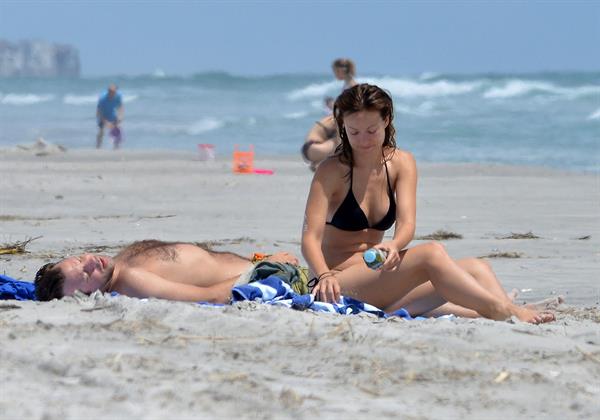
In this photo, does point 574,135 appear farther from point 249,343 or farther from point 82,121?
point 249,343

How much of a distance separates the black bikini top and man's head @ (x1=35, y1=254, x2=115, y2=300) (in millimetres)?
1162

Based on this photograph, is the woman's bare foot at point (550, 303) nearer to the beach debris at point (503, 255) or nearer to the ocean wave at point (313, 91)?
the beach debris at point (503, 255)

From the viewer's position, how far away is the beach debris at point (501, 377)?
426 centimetres

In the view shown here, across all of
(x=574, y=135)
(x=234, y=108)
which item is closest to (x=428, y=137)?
(x=574, y=135)

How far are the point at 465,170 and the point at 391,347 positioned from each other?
12.8 m

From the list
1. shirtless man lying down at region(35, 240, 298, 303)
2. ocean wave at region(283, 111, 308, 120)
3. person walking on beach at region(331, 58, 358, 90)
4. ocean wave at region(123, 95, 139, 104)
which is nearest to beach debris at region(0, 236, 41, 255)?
shirtless man lying down at region(35, 240, 298, 303)

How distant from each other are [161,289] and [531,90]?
115 feet

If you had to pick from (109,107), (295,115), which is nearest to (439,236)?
(109,107)

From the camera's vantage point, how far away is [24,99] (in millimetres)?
44188

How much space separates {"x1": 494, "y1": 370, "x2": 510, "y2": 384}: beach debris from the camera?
14.0 feet

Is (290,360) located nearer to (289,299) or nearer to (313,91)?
(289,299)

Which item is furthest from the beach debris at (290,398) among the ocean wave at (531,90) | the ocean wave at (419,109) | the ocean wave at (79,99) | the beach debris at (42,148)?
the ocean wave at (79,99)

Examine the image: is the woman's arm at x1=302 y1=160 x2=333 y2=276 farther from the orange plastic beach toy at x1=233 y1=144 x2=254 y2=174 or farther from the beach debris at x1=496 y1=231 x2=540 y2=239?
the orange plastic beach toy at x1=233 y1=144 x2=254 y2=174

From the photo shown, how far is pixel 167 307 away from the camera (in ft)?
16.8
